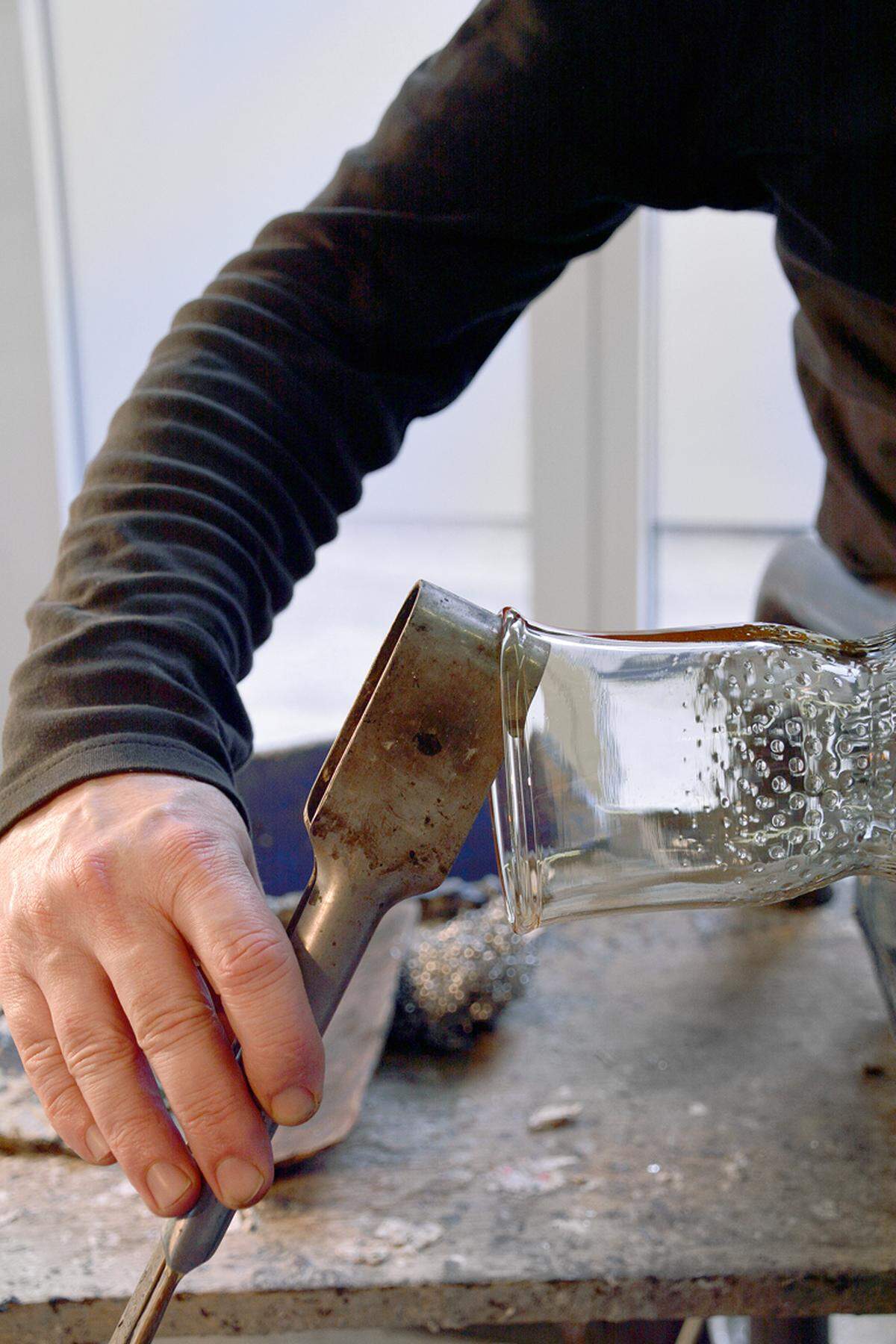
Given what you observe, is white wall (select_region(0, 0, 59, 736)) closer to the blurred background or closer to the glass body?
the blurred background

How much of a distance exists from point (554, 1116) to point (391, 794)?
13.5 inches

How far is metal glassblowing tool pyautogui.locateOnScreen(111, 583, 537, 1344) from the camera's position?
0.33 metres

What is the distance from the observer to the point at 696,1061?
66cm

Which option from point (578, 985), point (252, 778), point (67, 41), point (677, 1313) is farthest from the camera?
point (67, 41)

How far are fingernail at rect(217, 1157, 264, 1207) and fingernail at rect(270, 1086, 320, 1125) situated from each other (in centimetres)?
2

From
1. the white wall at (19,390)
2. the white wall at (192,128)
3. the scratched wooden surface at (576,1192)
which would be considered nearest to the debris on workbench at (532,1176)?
the scratched wooden surface at (576,1192)

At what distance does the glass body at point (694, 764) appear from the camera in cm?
34

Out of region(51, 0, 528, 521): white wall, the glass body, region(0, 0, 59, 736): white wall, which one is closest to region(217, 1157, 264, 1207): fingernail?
Result: the glass body

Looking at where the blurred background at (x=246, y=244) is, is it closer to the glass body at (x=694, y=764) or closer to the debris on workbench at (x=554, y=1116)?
the debris on workbench at (x=554, y=1116)

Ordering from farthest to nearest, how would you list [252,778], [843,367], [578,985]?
[252,778]
[578,985]
[843,367]

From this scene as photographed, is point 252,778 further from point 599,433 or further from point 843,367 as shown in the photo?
point 599,433

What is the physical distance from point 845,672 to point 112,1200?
43cm

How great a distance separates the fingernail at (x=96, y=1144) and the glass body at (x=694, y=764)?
0.50ft

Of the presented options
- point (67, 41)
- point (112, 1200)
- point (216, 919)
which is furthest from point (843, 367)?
point (67, 41)
